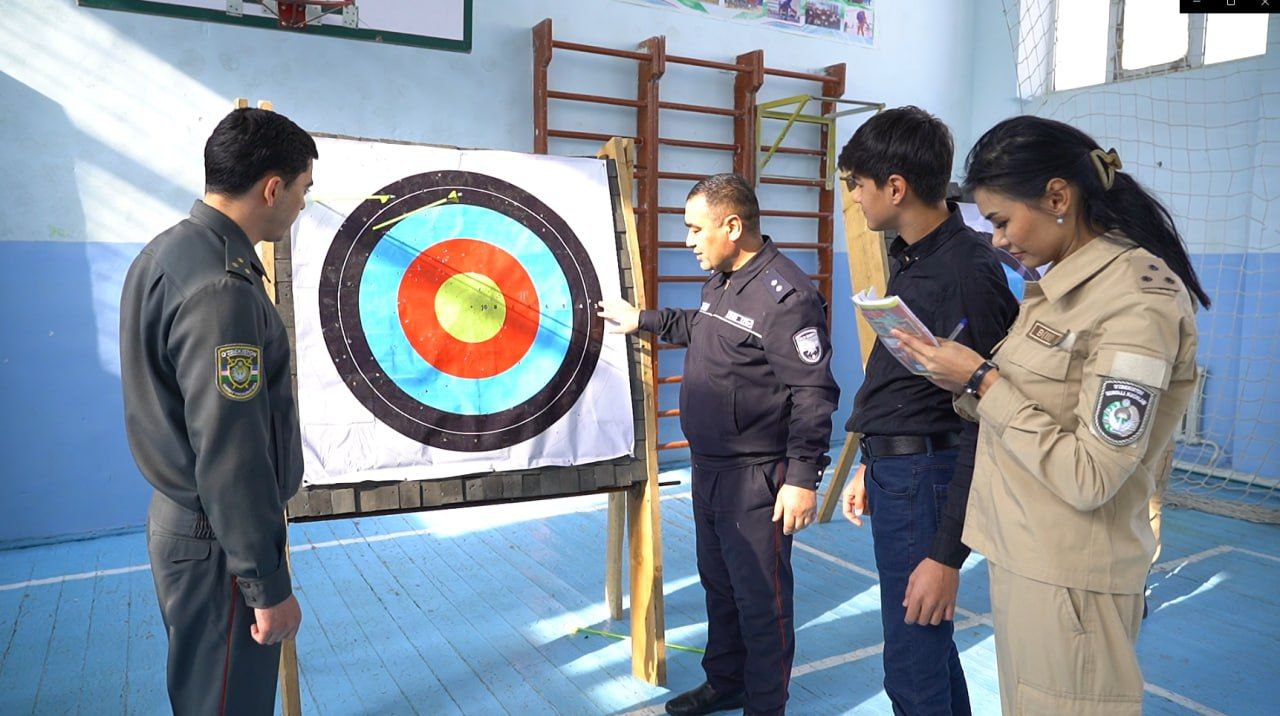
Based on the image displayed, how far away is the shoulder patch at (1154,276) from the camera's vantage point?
108 centimetres

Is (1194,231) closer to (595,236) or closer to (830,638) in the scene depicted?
(830,638)

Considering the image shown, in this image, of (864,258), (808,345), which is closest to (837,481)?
(864,258)

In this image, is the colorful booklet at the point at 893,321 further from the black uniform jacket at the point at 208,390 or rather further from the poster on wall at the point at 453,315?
the poster on wall at the point at 453,315

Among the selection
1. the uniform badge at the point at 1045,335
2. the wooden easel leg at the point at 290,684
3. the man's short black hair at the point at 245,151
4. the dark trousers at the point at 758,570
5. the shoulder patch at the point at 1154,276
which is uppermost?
the man's short black hair at the point at 245,151

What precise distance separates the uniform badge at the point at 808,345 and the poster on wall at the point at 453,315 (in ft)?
2.13

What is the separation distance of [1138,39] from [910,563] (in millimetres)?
5161

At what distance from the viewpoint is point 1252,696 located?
2.42 meters

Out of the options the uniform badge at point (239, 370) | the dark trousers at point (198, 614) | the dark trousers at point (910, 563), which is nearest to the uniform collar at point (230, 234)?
the uniform badge at point (239, 370)

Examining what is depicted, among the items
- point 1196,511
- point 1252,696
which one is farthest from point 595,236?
point 1196,511

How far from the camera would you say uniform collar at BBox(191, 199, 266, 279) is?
1.37m

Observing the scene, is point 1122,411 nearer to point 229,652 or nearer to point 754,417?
point 754,417

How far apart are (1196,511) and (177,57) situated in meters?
5.42

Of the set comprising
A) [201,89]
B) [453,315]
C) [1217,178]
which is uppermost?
[201,89]

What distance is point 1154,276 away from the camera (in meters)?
1.09
